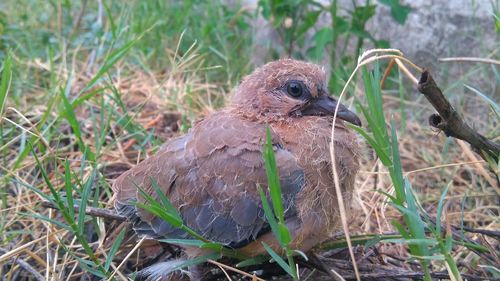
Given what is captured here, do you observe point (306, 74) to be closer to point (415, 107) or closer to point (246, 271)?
point (246, 271)

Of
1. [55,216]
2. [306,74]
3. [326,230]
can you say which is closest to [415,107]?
[306,74]

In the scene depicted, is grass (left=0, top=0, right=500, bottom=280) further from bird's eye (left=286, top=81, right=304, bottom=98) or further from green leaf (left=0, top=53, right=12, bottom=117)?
bird's eye (left=286, top=81, right=304, bottom=98)

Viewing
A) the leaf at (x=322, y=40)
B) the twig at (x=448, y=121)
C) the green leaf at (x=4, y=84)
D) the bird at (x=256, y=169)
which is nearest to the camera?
the twig at (x=448, y=121)

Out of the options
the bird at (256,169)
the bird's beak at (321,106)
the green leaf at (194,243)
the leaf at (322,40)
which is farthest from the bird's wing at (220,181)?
the leaf at (322,40)

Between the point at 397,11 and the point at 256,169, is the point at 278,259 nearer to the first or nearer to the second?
the point at 256,169

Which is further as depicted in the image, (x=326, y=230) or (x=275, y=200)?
(x=326, y=230)

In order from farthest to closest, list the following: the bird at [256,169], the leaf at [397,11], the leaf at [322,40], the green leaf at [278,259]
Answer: the leaf at [322,40] < the leaf at [397,11] < the bird at [256,169] < the green leaf at [278,259]

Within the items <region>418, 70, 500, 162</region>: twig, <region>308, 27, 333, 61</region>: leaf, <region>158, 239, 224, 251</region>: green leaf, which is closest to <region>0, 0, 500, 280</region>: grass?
<region>158, 239, 224, 251</region>: green leaf

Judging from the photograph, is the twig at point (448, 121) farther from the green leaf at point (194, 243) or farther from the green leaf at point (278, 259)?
the green leaf at point (194, 243)
